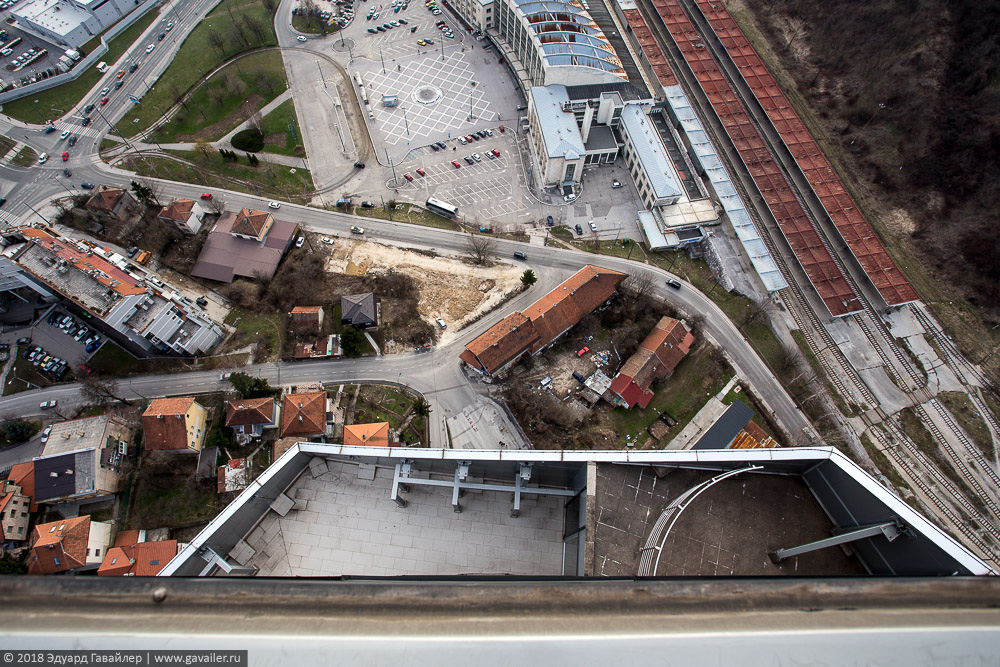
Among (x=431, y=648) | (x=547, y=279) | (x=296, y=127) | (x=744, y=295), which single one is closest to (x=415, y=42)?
(x=296, y=127)

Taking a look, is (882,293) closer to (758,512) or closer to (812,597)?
(758,512)

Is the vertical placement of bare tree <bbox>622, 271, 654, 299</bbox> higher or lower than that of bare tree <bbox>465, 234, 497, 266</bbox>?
lower

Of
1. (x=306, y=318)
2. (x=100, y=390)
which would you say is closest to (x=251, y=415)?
(x=306, y=318)

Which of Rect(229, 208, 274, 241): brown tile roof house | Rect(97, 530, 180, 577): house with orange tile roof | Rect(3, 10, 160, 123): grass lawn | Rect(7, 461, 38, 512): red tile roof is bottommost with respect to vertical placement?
Rect(97, 530, 180, 577): house with orange tile roof

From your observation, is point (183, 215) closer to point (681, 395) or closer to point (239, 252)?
point (239, 252)

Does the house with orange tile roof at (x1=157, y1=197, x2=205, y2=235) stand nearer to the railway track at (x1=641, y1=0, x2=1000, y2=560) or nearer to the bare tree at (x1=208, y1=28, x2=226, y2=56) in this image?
the bare tree at (x1=208, y1=28, x2=226, y2=56)

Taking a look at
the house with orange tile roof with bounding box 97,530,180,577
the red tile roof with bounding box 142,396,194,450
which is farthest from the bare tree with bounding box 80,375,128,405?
the house with orange tile roof with bounding box 97,530,180,577

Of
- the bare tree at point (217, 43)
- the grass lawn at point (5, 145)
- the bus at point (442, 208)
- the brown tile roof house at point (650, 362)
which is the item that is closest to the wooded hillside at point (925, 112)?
the brown tile roof house at point (650, 362)
